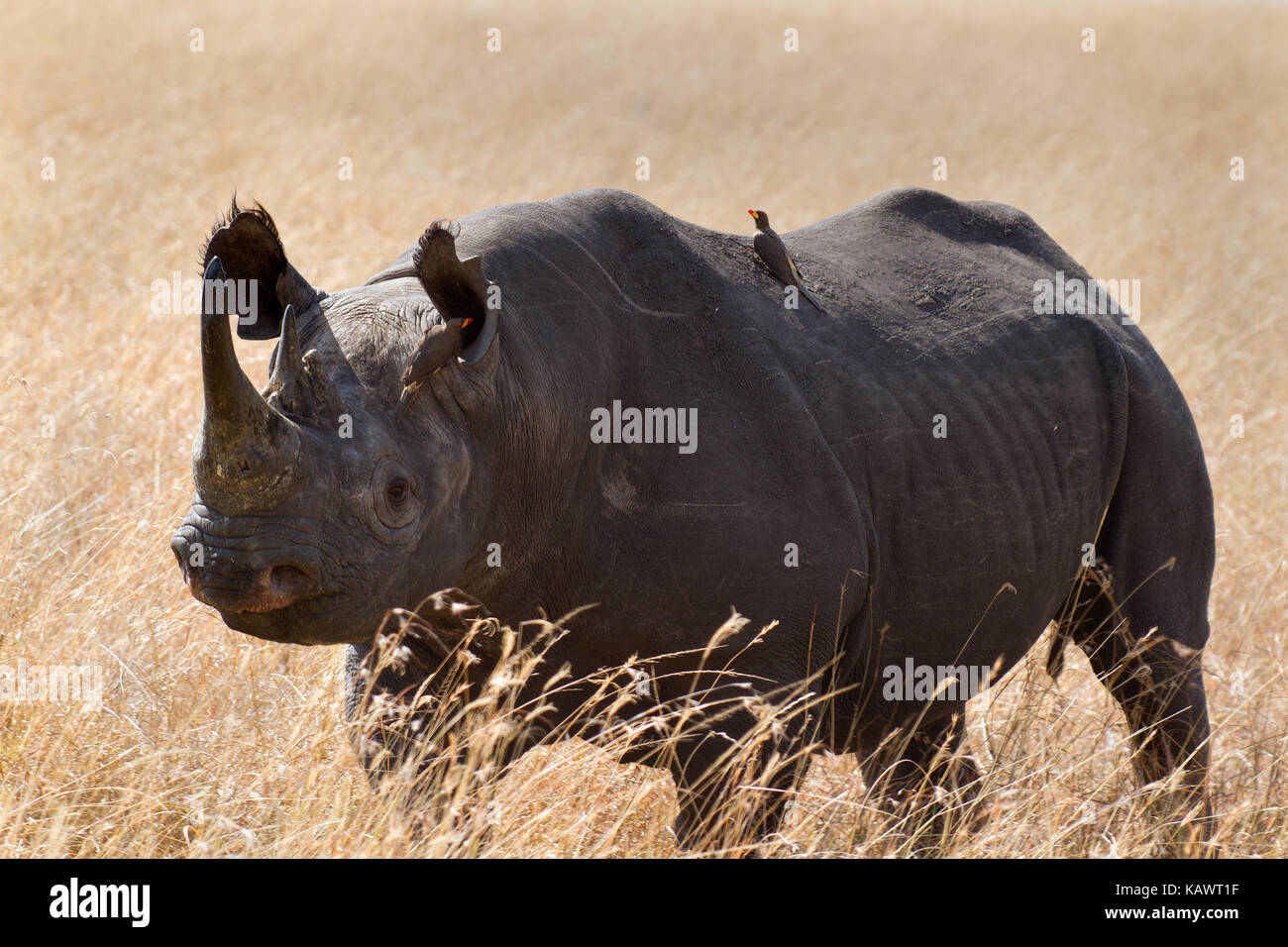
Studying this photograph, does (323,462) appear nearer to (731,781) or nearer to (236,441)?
(236,441)

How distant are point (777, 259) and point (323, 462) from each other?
1753mm

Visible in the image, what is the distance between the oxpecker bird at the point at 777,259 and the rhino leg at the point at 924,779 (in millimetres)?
1321

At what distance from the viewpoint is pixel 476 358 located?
334cm

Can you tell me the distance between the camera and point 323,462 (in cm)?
305

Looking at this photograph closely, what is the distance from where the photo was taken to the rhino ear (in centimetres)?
345

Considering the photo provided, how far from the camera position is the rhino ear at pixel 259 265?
3445 mm

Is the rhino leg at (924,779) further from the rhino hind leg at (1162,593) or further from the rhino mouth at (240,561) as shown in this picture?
the rhino mouth at (240,561)

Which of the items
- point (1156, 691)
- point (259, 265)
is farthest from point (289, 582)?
point (1156, 691)

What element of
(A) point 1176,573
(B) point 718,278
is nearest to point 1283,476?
(A) point 1176,573

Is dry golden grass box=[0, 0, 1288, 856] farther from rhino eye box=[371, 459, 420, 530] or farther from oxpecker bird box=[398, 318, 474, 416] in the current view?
oxpecker bird box=[398, 318, 474, 416]

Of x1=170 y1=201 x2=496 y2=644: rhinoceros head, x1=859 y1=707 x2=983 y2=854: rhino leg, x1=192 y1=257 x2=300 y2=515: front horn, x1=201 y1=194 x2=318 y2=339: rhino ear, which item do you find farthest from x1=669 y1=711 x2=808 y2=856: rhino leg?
x1=201 y1=194 x2=318 y2=339: rhino ear

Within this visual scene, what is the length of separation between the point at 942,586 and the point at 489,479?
1.54 metres

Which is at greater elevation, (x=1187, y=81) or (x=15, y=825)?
(x=1187, y=81)
